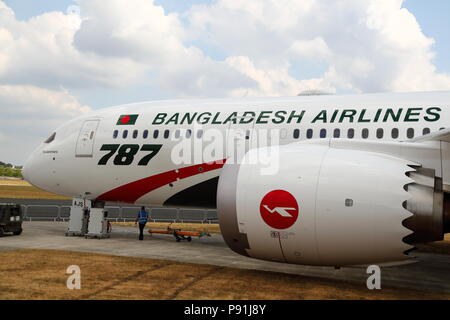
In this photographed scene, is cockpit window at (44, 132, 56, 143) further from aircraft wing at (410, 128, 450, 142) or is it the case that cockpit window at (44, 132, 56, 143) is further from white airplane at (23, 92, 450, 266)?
aircraft wing at (410, 128, 450, 142)

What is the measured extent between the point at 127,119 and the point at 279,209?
836 centimetres

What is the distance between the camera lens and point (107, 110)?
1452cm

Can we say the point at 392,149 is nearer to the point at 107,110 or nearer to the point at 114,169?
the point at 114,169

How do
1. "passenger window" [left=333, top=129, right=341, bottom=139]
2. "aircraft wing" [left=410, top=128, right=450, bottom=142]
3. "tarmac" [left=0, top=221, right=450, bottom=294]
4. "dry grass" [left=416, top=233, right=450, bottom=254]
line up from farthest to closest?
"dry grass" [left=416, top=233, right=450, bottom=254]
"passenger window" [left=333, top=129, right=341, bottom=139]
"tarmac" [left=0, top=221, right=450, bottom=294]
"aircraft wing" [left=410, top=128, right=450, bottom=142]

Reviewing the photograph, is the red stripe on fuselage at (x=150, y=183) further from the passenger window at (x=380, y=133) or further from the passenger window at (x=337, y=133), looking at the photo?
the passenger window at (x=380, y=133)

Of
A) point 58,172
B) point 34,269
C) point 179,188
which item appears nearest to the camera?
point 34,269

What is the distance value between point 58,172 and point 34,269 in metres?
6.50

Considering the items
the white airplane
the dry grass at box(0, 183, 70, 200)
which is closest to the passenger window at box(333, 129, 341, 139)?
the white airplane

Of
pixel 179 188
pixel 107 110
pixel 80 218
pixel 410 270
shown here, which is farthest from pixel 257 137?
pixel 80 218

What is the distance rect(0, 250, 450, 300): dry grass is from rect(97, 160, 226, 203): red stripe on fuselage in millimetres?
3189

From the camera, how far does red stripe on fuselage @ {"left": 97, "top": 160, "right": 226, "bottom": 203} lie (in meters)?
11.8

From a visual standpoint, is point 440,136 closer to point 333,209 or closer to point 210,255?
point 333,209

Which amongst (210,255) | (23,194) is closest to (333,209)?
(210,255)

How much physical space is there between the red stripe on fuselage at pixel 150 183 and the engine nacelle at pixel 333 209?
441 cm
